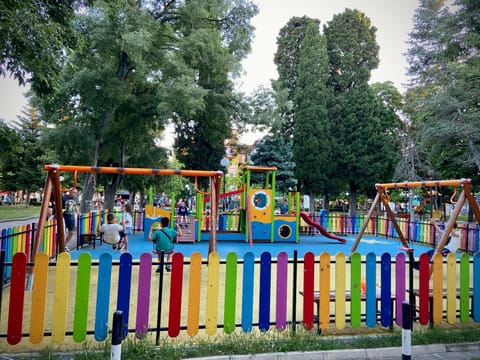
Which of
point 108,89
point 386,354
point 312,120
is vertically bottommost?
point 386,354

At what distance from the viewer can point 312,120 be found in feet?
111

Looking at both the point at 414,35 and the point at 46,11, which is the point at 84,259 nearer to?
the point at 46,11

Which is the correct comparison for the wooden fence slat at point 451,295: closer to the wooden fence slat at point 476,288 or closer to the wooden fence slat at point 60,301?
the wooden fence slat at point 476,288

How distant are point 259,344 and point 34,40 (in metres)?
6.13

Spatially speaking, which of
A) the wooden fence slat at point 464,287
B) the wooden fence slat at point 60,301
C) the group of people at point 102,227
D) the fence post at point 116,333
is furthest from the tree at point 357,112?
the fence post at point 116,333

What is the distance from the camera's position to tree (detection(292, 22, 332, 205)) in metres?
33.7

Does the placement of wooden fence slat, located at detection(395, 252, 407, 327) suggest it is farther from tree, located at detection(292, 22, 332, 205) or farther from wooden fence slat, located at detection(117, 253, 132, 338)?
tree, located at detection(292, 22, 332, 205)

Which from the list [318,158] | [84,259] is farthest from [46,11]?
[318,158]

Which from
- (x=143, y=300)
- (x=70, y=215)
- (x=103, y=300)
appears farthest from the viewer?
(x=70, y=215)

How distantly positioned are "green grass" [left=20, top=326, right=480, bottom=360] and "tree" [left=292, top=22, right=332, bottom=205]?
95.5 feet

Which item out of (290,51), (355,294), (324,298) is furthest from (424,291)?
(290,51)

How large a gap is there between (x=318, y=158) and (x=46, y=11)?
93.8ft

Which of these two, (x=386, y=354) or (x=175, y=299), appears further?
(x=175, y=299)

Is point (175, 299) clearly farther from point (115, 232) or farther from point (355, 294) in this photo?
point (115, 232)
